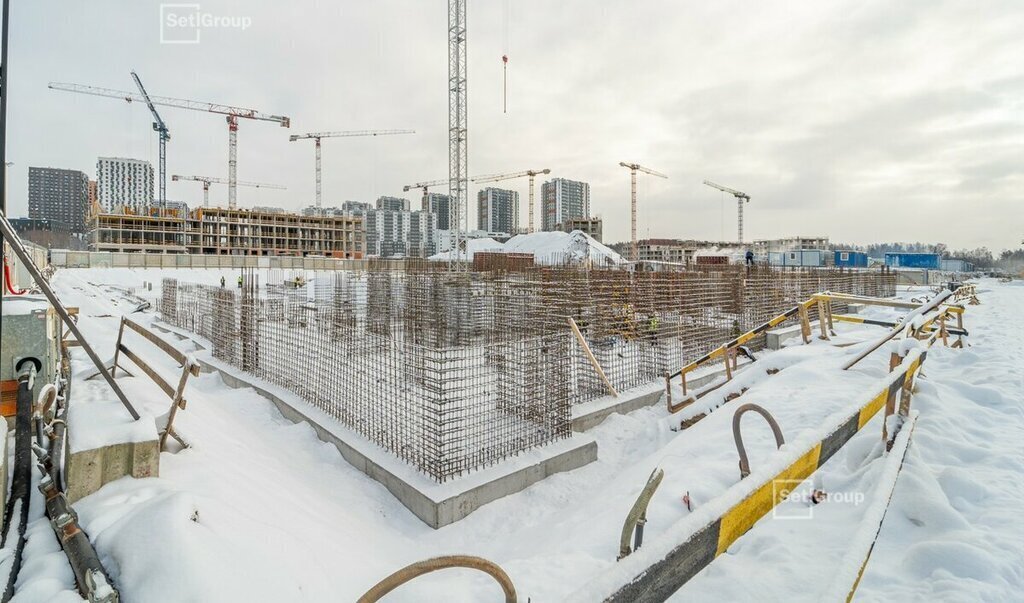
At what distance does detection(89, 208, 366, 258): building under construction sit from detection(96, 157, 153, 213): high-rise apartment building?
200 ft

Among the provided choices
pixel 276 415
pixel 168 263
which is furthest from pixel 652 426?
pixel 168 263

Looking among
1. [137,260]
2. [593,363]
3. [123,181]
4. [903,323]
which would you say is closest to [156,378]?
[593,363]

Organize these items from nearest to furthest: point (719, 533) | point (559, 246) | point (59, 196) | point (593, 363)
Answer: point (719, 533), point (593, 363), point (559, 246), point (59, 196)

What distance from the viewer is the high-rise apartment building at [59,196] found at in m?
111

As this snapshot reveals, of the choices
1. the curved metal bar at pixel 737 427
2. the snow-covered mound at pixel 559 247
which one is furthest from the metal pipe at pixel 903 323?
the snow-covered mound at pixel 559 247

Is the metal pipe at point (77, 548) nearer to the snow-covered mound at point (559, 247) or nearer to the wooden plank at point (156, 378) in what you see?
the wooden plank at point (156, 378)

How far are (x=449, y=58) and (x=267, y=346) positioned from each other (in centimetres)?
4425

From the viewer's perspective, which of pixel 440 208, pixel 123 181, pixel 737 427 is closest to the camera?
pixel 737 427

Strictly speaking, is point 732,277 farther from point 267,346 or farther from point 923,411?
point 267,346

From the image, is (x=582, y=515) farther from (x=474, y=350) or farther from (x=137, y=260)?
(x=137, y=260)

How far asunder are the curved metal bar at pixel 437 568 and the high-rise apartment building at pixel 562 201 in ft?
445

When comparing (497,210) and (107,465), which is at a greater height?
(497,210)

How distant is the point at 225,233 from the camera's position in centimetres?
7938

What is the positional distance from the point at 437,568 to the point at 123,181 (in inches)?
6750
